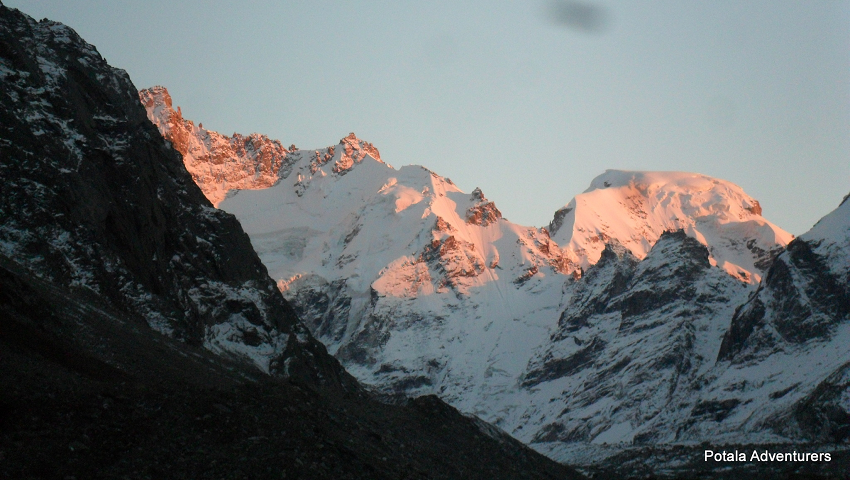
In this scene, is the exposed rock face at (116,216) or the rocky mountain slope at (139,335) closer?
the rocky mountain slope at (139,335)

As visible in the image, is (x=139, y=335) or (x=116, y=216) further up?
(x=116, y=216)

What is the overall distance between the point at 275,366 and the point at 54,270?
3384 cm

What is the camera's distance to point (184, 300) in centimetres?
10562

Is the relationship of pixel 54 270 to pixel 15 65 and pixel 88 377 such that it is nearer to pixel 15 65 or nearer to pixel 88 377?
pixel 15 65

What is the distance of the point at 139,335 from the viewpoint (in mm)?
74312

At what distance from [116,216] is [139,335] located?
27951mm

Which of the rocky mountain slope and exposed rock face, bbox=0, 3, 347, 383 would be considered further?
exposed rock face, bbox=0, 3, 347, 383

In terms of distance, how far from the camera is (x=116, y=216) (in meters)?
99.1

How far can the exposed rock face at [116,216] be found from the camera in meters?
88.2

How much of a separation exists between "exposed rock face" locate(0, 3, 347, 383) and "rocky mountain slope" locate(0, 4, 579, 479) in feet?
0.71

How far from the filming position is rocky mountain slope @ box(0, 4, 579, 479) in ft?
140

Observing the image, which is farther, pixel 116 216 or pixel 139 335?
pixel 116 216

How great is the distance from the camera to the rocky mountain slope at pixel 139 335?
42656 mm

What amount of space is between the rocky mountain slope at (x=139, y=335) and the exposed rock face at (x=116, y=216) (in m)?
0.22
